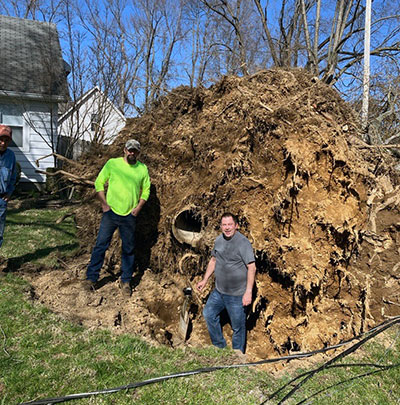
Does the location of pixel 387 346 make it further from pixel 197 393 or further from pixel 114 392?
pixel 114 392

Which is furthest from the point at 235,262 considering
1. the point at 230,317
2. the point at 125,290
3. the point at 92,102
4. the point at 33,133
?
the point at 33,133

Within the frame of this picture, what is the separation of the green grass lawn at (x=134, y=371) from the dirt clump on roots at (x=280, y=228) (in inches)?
16.2

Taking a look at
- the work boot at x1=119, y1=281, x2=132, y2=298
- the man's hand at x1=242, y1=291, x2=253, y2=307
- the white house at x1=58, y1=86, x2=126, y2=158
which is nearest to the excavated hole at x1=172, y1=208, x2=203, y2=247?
the work boot at x1=119, y1=281, x2=132, y2=298

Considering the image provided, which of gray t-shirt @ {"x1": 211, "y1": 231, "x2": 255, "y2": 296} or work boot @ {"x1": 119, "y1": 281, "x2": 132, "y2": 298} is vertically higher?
gray t-shirt @ {"x1": 211, "y1": 231, "x2": 255, "y2": 296}

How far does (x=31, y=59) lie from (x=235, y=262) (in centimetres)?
1205

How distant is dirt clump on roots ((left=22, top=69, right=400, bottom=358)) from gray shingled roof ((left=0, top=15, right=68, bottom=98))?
26.6ft

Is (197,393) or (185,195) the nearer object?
(197,393)

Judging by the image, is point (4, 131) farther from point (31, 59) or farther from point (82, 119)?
point (31, 59)

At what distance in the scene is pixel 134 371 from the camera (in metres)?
3.15

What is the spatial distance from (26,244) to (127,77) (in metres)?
9.76

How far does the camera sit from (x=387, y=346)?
13.5ft

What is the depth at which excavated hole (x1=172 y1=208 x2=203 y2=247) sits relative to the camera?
5047 millimetres

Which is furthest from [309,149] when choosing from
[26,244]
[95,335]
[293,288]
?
[26,244]

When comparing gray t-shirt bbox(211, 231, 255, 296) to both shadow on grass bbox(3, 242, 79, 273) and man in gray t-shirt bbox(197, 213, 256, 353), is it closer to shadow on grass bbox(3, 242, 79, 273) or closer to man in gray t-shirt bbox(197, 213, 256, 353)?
man in gray t-shirt bbox(197, 213, 256, 353)
